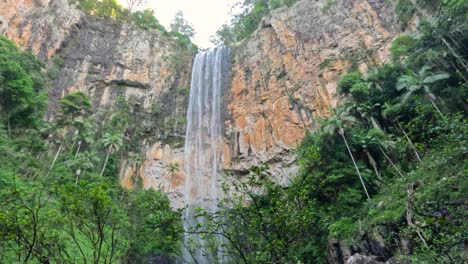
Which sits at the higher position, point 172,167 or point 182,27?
point 182,27

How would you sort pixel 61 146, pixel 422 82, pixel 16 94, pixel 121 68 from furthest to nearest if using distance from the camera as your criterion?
pixel 121 68
pixel 61 146
pixel 16 94
pixel 422 82

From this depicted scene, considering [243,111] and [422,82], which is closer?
[422,82]

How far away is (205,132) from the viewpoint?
2878 centimetres

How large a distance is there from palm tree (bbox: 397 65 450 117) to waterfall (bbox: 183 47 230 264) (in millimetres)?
14196

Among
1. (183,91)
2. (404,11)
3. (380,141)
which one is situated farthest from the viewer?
(183,91)

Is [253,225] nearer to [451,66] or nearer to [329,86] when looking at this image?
[451,66]

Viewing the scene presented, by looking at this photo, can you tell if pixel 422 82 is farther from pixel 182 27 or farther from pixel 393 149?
pixel 182 27

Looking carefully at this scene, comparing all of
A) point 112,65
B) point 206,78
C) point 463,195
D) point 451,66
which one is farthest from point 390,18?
point 112,65

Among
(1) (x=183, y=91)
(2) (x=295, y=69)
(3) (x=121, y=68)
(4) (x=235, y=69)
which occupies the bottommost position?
(2) (x=295, y=69)

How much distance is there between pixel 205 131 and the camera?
28828mm

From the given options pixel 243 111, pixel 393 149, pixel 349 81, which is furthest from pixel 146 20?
pixel 393 149

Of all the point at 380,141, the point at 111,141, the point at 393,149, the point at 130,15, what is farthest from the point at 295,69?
the point at 130,15

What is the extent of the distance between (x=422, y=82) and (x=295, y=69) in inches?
462

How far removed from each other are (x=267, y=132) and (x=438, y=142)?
1381 centimetres
